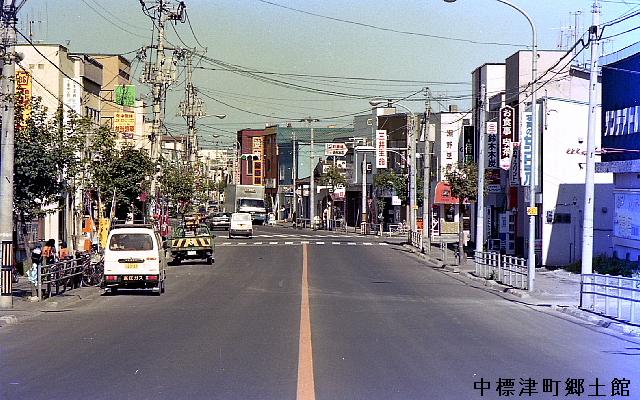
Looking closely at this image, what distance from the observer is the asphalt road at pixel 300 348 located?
11289 mm

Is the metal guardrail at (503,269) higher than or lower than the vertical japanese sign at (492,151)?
lower

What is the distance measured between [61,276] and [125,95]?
4110cm

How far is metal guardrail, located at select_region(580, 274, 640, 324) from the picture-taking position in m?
19.5

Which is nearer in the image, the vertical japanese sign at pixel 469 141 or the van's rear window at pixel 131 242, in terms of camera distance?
the van's rear window at pixel 131 242

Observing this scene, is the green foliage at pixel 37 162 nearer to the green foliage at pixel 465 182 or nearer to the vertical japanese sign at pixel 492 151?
the green foliage at pixel 465 182

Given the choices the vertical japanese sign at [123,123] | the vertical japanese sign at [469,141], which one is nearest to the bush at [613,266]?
the vertical japanese sign at [469,141]

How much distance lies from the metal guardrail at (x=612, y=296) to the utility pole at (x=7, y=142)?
1426 centimetres

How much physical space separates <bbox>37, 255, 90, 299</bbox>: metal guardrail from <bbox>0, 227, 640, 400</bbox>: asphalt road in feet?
4.34

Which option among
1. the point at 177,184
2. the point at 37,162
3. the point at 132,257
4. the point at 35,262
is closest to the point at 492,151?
the point at 177,184

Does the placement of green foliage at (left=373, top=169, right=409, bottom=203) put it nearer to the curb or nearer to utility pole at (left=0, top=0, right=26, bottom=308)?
the curb

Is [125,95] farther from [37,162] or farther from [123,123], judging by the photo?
[37,162]

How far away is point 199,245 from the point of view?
44375mm

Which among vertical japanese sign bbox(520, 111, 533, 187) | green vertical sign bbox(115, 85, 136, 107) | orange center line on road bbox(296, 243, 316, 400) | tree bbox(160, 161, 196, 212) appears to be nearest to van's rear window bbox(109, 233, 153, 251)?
orange center line on road bbox(296, 243, 316, 400)

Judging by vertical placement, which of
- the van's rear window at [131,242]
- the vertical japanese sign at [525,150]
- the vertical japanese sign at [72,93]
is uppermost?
the vertical japanese sign at [72,93]
